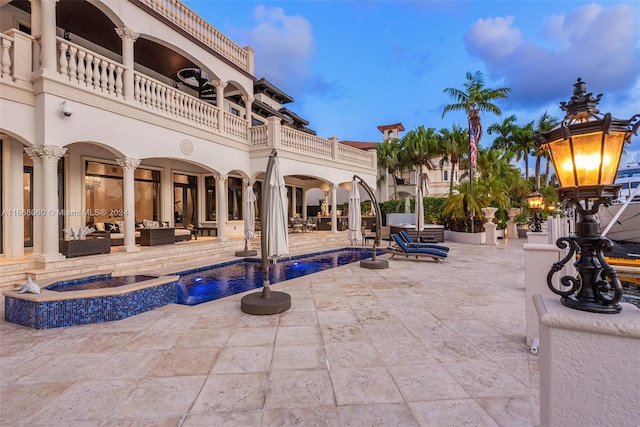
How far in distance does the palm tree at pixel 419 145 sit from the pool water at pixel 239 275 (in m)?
18.6

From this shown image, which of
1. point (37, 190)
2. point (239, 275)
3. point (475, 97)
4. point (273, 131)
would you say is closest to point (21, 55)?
point (37, 190)

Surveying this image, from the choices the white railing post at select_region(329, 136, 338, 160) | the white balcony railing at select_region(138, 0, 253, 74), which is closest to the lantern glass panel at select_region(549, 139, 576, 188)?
the white balcony railing at select_region(138, 0, 253, 74)

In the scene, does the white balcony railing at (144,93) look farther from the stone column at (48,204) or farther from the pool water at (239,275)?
the pool water at (239,275)

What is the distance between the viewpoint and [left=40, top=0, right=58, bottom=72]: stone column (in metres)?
7.03

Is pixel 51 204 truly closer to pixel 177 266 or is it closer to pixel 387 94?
pixel 177 266

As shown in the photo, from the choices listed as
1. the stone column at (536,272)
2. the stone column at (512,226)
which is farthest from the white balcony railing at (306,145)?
the stone column at (536,272)

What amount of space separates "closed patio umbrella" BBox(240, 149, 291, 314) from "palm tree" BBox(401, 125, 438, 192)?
2472 cm

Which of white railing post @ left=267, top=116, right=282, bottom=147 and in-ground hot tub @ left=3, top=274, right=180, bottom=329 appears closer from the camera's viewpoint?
in-ground hot tub @ left=3, top=274, right=180, bottom=329

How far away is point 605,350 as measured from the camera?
146cm

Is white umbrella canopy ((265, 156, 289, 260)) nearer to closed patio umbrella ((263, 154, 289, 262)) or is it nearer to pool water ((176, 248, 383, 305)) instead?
closed patio umbrella ((263, 154, 289, 262))

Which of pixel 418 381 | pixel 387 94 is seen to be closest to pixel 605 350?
pixel 418 381

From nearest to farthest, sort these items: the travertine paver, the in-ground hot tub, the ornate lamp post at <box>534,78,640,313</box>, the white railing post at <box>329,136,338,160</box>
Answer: the ornate lamp post at <box>534,78,640,313</box> < the travertine paver < the in-ground hot tub < the white railing post at <box>329,136,338,160</box>

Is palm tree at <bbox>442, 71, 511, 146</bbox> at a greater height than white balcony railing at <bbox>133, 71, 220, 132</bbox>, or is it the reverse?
palm tree at <bbox>442, 71, 511, 146</bbox>

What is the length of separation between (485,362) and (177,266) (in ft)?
27.8
